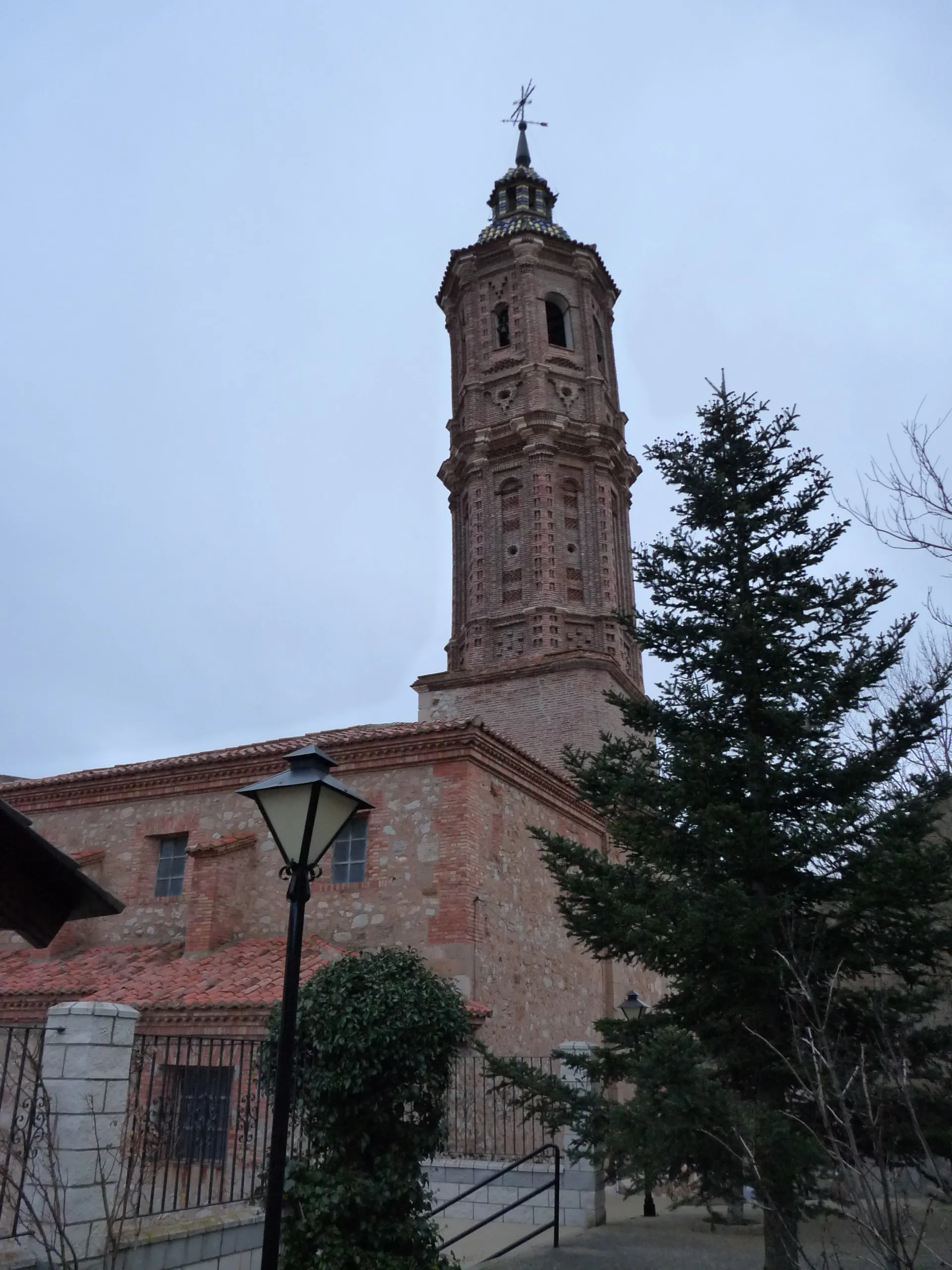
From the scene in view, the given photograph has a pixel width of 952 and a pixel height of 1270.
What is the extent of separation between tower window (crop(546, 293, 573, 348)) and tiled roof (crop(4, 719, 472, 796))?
46.4ft

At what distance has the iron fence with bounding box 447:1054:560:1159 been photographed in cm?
1174

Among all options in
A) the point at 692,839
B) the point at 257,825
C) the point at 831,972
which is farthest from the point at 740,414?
the point at 257,825

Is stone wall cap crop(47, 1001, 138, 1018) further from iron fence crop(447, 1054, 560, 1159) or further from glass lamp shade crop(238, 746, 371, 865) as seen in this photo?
iron fence crop(447, 1054, 560, 1159)

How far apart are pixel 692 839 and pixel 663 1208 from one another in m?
5.95

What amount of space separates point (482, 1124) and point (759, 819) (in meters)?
6.74

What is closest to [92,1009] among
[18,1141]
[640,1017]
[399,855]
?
[18,1141]

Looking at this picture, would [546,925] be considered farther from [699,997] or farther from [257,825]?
[699,997]

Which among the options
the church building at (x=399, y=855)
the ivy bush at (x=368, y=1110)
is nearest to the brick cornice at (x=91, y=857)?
the church building at (x=399, y=855)

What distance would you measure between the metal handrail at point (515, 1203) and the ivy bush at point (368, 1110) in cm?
142

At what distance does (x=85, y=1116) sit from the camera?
22.1 feet

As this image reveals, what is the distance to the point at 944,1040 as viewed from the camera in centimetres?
841

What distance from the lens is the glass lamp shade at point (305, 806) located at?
18.6 feet

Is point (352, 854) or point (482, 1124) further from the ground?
point (352, 854)

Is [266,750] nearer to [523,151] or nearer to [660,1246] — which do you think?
[660,1246]
